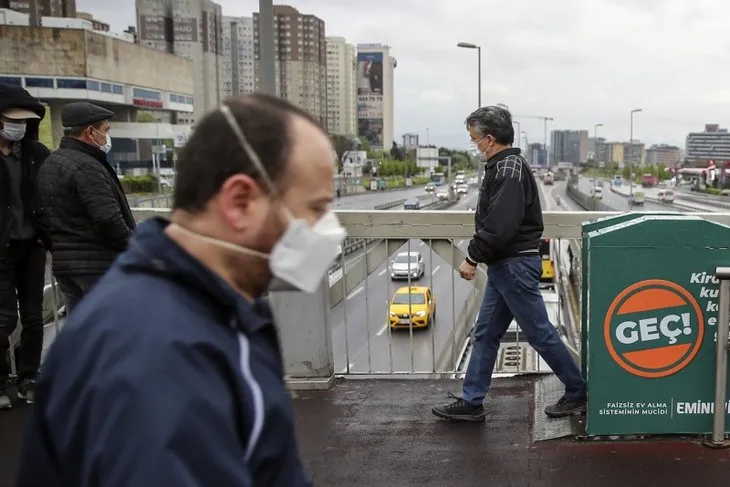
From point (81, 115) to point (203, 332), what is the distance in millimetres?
3671

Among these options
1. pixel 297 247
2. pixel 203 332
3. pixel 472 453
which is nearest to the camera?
pixel 203 332

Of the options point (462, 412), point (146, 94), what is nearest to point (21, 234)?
point (462, 412)

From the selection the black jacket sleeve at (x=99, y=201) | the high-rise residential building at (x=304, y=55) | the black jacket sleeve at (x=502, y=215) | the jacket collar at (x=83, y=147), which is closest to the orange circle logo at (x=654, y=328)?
the black jacket sleeve at (x=502, y=215)

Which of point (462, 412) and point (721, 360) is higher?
point (721, 360)

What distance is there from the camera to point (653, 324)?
13.5 feet

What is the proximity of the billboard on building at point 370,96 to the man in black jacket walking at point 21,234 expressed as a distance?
93.0 meters

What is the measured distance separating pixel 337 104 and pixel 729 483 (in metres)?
74.7

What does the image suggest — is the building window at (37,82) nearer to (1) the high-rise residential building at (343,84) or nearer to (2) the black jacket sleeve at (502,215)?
(1) the high-rise residential building at (343,84)

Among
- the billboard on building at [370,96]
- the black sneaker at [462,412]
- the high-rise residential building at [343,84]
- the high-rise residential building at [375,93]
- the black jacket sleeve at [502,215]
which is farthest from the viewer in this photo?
the high-rise residential building at [375,93]

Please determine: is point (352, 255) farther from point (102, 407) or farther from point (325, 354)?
point (102, 407)

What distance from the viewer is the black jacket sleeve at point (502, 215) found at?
425 cm

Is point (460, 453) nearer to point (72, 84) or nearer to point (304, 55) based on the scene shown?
point (304, 55)

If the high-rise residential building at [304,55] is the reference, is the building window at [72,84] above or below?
above

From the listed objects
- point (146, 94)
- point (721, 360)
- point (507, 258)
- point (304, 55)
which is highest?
point (146, 94)
